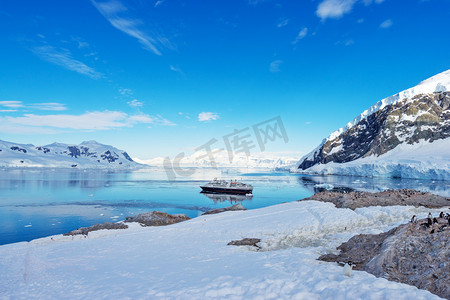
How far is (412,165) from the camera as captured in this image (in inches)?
3356

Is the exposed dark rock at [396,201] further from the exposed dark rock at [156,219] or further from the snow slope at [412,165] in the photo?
the snow slope at [412,165]

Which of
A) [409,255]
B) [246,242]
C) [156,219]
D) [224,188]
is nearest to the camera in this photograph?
[409,255]

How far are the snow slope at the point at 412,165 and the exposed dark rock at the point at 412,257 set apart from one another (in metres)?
88.7

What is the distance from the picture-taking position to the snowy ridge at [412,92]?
6033 inches

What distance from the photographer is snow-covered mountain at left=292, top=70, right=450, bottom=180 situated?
104 meters

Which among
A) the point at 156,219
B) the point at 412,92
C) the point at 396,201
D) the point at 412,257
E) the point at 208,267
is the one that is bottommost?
the point at 156,219

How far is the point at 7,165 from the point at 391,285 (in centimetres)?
Result: 22173

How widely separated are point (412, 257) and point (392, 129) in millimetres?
163486

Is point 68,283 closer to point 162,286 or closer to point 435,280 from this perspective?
point 162,286

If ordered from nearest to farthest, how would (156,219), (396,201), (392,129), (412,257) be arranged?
(412,257) → (396,201) → (156,219) → (392,129)

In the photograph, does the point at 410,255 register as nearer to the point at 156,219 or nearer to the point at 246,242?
the point at 246,242

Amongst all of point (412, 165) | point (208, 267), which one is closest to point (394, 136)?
point (412, 165)

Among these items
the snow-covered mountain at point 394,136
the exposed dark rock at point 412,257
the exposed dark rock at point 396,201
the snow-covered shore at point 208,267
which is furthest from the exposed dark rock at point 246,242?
the snow-covered mountain at point 394,136

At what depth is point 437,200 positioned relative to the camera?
19828mm
